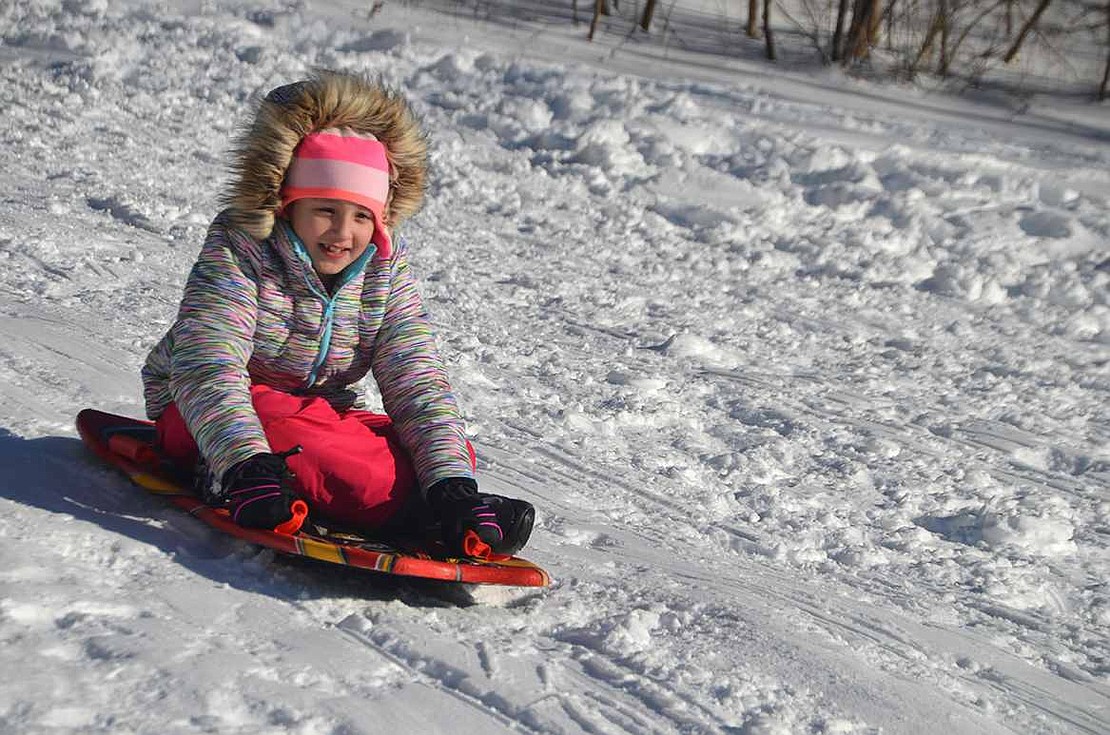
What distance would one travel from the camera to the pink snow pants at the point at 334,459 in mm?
2854

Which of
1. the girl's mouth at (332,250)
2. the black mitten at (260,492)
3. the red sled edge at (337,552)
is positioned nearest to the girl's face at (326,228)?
the girl's mouth at (332,250)

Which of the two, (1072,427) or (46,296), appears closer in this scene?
(46,296)

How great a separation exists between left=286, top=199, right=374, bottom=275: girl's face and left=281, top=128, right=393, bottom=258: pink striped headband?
20 mm

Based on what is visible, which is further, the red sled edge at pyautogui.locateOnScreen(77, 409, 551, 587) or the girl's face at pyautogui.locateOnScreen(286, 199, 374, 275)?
the girl's face at pyautogui.locateOnScreen(286, 199, 374, 275)

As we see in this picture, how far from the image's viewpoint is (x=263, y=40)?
376 inches

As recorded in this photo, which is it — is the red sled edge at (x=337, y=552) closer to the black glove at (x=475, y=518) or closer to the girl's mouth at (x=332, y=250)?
the black glove at (x=475, y=518)

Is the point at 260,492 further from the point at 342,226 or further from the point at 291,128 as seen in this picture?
the point at 291,128

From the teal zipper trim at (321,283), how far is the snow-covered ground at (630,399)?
1.65 ft

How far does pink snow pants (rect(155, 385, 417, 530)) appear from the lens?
2854mm

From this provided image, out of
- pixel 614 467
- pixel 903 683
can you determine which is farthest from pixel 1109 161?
pixel 903 683

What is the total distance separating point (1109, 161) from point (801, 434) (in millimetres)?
5797

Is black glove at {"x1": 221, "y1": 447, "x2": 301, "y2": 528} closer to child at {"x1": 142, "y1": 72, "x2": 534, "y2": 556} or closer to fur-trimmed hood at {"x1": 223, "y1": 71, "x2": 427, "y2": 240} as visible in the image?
child at {"x1": 142, "y1": 72, "x2": 534, "y2": 556}

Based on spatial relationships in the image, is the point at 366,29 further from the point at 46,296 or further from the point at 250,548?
the point at 250,548

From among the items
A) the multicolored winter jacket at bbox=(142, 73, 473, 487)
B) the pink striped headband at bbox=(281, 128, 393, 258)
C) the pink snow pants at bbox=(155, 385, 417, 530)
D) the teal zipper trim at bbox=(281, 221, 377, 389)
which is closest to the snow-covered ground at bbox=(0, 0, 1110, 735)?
the pink snow pants at bbox=(155, 385, 417, 530)
